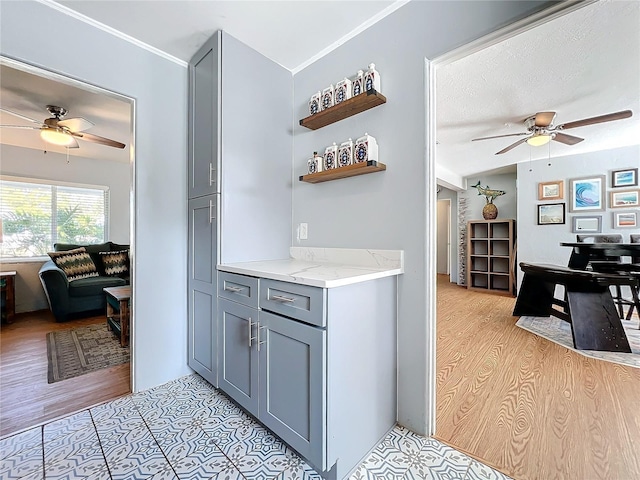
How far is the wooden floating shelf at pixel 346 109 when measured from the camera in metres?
1.57

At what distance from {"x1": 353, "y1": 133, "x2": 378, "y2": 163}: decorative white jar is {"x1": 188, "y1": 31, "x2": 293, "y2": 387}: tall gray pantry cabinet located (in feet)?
2.33

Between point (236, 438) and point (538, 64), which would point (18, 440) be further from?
point (538, 64)

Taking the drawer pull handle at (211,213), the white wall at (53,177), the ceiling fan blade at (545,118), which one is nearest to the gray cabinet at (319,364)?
the drawer pull handle at (211,213)

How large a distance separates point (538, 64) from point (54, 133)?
14.5ft

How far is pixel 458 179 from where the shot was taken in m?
5.75

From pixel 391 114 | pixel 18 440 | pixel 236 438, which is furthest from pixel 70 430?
pixel 391 114

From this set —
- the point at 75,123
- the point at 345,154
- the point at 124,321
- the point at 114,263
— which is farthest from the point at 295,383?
the point at 114,263

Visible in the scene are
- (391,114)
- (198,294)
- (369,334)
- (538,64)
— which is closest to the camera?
(369,334)

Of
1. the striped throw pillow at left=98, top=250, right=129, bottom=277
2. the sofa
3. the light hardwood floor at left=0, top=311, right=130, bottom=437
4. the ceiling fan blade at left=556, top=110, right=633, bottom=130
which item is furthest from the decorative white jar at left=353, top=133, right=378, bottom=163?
the striped throw pillow at left=98, top=250, right=129, bottom=277

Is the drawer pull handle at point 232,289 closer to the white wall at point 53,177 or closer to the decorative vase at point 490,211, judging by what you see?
the white wall at point 53,177

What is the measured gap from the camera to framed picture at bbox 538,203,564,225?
452 centimetres

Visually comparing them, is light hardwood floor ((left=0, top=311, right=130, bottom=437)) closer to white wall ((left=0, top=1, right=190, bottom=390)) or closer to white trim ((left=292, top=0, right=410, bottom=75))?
white wall ((left=0, top=1, right=190, bottom=390))

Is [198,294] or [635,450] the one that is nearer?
[635,450]

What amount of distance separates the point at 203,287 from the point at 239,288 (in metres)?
0.48
